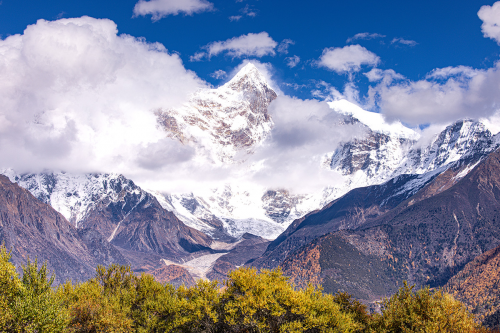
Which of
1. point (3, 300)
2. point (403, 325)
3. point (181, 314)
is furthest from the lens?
point (181, 314)

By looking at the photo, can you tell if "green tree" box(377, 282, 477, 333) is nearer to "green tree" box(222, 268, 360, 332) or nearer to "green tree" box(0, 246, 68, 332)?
"green tree" box(222, 268, 360, 332)

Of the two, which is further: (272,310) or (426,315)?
(272,310)

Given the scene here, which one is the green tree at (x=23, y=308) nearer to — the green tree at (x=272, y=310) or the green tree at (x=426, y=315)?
the green tree at (x=272, y=310)

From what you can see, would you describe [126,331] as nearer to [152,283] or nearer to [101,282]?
[152,283]

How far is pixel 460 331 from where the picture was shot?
47.1 metres

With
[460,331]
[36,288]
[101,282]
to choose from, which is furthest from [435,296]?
[101,282]

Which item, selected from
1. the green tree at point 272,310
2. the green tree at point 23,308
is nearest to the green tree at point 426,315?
the green tree at point 272,310

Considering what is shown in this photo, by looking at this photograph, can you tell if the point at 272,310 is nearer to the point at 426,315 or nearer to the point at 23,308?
the point at 426,315

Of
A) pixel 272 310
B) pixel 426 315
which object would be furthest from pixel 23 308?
pixel 426 315

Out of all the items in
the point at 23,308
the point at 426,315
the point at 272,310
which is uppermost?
the point at 23,308

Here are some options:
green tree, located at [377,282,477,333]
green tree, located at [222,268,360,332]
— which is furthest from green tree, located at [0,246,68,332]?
green tree, located at [377,282,477,333]

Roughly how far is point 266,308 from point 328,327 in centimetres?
950

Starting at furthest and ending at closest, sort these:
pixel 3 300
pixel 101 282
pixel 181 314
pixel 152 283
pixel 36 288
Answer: pixel 101 282
pixel 152 283
pixel 181 314
pixel 36 288
pixel 3 300

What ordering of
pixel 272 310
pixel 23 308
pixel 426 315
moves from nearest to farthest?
pixel 23 308, pixel 426 315, pixel 272 310
